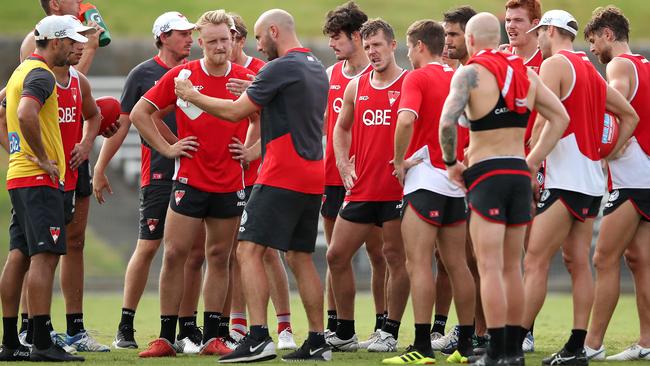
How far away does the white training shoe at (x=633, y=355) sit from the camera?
910 centimetres

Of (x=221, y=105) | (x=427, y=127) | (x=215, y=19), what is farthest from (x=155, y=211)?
(x=427, y=127)

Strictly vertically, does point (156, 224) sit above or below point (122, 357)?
above

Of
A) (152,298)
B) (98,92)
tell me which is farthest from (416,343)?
(98,92)

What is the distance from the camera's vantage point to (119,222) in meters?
19.9

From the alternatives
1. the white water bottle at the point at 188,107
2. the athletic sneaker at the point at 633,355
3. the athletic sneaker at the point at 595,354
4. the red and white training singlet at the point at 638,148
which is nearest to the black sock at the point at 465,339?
the athletic sneaker at the point at 595,354

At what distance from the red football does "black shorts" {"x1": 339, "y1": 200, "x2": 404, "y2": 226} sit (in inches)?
86.0

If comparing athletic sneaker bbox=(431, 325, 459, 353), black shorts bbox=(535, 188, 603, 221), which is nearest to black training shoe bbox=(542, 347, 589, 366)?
black shorts bbox=(535, 188, 603, 221)

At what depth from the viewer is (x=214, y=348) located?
9242 millimetres

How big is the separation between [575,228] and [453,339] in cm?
176

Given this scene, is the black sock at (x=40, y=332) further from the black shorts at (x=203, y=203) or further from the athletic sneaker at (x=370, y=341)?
the athletic sneaker at (x=370, y=341)

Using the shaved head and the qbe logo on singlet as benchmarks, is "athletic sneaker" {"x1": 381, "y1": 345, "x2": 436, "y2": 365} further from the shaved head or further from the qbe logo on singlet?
the shaved head

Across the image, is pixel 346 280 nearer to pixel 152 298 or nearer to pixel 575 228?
Answer: pixel 575 228

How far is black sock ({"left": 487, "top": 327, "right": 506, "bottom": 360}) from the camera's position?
25.0 ft

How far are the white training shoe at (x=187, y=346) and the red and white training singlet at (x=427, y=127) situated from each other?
7.14 ft
